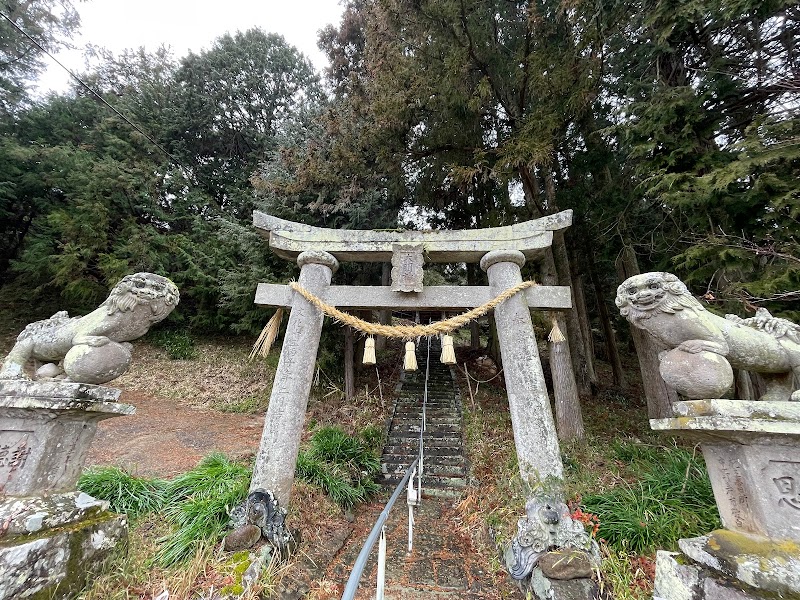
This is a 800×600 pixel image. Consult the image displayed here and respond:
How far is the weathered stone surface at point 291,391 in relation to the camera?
369 cm

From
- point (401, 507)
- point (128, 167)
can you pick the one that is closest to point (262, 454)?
point (401, 507)

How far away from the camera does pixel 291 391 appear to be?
3.99 metres

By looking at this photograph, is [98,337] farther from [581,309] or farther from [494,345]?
[494,345]

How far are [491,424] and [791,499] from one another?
521 cm

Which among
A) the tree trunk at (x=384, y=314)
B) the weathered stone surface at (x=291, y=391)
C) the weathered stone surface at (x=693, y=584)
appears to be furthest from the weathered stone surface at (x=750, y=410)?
the tree trunk at (x=384, y=314)

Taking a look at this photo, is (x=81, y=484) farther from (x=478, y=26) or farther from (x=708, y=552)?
(x=478, y=26)

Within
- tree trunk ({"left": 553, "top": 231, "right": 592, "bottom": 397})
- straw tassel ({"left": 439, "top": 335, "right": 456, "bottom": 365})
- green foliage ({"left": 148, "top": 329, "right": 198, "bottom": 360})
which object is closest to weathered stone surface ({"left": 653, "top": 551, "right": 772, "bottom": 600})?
straw tassel ({"left": 439, "top": 335, "right": 456, "bottom": 365})

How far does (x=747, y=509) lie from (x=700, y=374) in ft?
2.57

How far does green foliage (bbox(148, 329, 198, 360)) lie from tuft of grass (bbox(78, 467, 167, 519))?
20.3 ft

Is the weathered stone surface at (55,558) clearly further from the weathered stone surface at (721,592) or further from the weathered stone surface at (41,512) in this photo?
the weathered stone surface at (721,592)

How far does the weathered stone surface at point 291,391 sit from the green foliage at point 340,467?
1164 millimetres

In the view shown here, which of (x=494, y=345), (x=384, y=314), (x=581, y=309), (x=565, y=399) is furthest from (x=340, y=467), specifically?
(x=494, y=345)

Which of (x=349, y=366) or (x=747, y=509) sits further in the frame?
(x=349, y=366)

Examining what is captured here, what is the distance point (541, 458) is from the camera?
356cm
